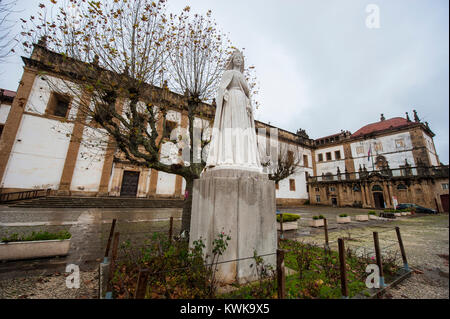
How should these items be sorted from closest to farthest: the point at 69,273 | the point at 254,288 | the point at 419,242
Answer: the point at 254,288, the point at 69,273, the point at 419,242

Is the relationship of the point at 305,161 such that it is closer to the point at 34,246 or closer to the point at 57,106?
the point at 34,246

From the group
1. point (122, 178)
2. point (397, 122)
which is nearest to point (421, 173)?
point (397, 122)

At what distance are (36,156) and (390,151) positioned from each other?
41.5 meters

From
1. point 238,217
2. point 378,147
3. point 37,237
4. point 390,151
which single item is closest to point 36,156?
point 37,237

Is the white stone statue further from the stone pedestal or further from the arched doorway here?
the arched doorway

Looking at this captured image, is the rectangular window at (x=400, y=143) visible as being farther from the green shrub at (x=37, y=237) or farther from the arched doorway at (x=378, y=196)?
the green shrub at (x=37, y=237)

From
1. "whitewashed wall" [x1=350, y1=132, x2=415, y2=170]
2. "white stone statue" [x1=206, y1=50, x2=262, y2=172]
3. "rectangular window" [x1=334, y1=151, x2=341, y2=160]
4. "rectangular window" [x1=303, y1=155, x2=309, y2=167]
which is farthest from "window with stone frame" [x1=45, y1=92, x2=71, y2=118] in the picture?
"whitewashed wall" [x1=350, y1=132, x2=415, y2=170]

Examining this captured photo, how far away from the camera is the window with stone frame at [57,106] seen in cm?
1585

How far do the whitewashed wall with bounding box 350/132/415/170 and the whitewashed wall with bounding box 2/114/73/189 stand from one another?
37873mm

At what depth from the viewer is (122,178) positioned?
58.5 ft

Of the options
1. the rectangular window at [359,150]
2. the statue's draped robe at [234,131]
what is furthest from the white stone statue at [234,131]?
the rectangular window at [359,150]

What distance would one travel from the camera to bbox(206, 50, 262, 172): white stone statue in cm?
341
